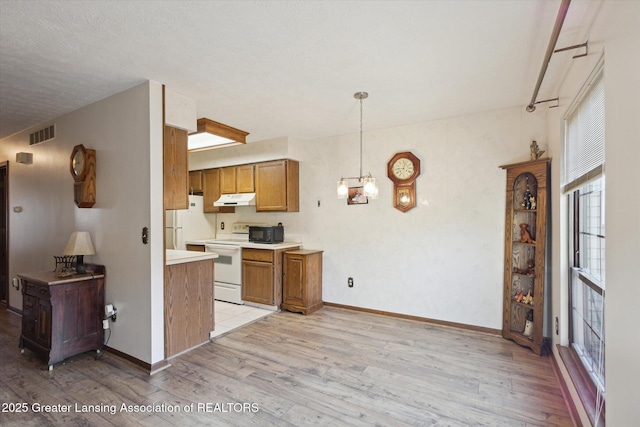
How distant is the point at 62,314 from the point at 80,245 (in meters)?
0.64

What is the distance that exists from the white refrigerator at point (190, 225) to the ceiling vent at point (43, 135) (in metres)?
1.77

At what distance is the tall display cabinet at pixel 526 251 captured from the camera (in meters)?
2.98

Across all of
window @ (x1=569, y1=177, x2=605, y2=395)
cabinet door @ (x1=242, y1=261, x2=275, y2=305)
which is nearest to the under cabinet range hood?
cabinet door @ (x1=242, y1=261, x2=275, y2=305)

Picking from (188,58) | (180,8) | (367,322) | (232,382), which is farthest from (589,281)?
(188,58)

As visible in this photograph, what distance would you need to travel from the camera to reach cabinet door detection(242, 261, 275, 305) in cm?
440

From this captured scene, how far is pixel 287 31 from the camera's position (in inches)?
77.9

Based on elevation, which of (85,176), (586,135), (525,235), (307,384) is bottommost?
(307,384)

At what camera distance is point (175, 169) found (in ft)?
9.69

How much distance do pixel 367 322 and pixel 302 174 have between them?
236 cm

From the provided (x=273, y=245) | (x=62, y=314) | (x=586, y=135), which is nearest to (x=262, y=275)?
(x=273, y=245)

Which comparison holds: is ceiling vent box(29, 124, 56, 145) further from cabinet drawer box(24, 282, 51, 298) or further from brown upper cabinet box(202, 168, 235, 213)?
brown upper cabinet box(202, 168, 235, 213)

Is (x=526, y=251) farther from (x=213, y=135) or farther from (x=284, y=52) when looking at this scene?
(x=213, y=135)

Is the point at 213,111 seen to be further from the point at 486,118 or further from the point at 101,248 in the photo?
the point at 486,118

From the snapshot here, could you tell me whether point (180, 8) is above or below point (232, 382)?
above
